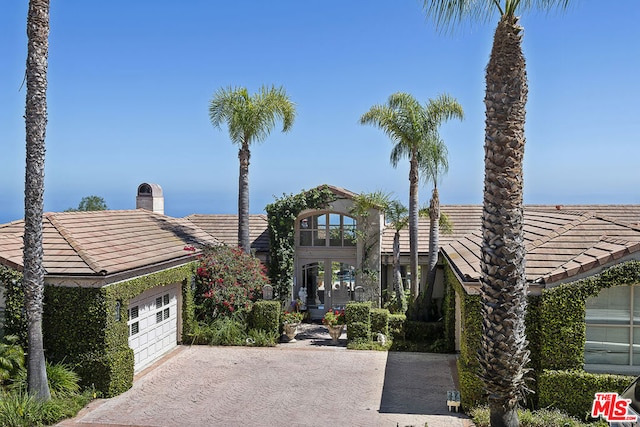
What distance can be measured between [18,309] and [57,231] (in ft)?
8.09

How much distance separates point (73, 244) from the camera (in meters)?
14.2

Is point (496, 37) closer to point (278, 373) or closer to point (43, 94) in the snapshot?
point (43, 94)

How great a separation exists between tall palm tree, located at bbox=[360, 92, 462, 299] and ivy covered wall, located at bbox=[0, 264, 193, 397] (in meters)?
10.5

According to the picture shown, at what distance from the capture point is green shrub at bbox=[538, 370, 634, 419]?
11.6 meters

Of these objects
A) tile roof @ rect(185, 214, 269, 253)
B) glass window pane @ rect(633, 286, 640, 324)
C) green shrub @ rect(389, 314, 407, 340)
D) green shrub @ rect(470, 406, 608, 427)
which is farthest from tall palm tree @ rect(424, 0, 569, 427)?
tile roof @ rect(185, 214, 269, 253)

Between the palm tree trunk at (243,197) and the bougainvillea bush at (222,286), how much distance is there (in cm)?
142

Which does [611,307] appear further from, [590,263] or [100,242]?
[100,242]

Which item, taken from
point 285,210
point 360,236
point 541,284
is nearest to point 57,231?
point 285,210

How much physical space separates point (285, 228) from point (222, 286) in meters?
3.97

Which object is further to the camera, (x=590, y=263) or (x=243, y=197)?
(x=243, y=197)

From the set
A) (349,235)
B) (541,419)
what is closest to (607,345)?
(541,419)

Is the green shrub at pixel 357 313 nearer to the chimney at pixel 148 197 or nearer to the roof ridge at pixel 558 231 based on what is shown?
the roof ridge at pixel 558 231

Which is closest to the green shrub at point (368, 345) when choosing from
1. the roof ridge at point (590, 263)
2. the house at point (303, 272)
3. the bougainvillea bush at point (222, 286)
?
the house at point (303, 272)

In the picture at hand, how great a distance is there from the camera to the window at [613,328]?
39.0ft
